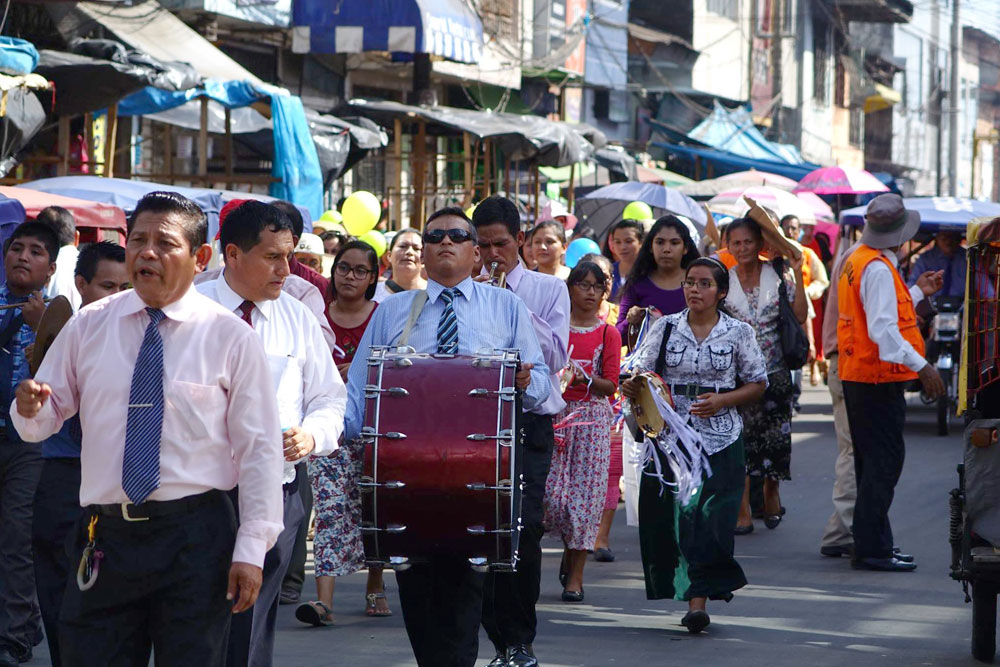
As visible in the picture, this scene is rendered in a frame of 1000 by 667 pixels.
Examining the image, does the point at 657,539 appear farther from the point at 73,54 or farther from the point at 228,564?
the point at 73,54

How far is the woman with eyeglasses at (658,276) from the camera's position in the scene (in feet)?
29.8

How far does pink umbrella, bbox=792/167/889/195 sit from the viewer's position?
1094 inches

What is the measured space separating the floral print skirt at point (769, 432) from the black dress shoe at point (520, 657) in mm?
4097

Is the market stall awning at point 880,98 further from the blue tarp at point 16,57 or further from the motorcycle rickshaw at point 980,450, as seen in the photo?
the motorcycle rickshaw at point 980,450

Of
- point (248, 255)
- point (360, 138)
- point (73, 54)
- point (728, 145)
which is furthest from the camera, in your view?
point (728, 145)

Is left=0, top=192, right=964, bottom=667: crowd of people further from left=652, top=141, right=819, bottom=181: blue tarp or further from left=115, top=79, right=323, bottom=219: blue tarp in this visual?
left=652, top=141, right=819, bottom=181: blue tarp

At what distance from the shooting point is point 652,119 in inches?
1438

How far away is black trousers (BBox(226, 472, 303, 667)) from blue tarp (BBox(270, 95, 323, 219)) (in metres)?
11.0

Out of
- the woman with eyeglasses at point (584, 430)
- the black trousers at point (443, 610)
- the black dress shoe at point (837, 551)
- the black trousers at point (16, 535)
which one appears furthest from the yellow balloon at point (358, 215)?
the black trousers at point (443, 610)

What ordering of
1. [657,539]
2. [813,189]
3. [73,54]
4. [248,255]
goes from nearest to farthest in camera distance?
1. [248,255]
2. [657,539]
3. [73,54]
4. [813,189]

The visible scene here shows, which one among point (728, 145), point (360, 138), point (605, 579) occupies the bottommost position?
point (605, 579)

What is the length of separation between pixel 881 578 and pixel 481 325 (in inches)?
160

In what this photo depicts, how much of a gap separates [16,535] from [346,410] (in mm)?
1951

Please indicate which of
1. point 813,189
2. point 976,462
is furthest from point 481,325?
point 813,189
